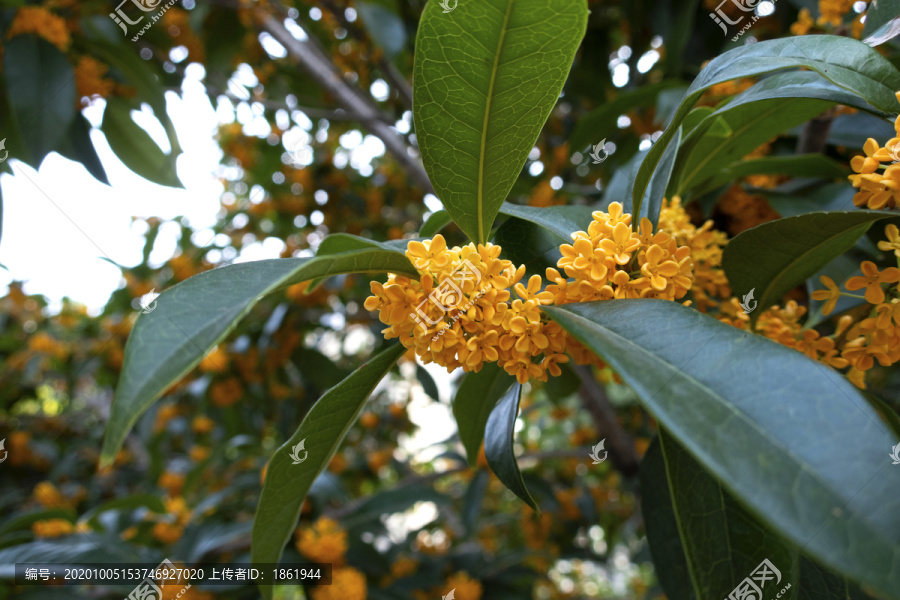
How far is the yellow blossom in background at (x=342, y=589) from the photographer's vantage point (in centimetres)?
189

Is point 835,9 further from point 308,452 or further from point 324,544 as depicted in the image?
point 324,544

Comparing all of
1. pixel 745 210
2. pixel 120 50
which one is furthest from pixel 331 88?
pixel 745 210

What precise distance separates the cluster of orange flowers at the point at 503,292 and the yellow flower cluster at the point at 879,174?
28 centimetres

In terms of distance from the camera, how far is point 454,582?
2369 millimetres

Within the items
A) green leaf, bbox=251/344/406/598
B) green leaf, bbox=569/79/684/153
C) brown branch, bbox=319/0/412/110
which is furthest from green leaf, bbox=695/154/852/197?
brown branch, bbox=319/0/412/110

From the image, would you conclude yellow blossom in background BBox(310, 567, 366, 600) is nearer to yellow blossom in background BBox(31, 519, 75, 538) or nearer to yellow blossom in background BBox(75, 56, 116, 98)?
yellow blossom in background BBox(31, 519, 75, 538)

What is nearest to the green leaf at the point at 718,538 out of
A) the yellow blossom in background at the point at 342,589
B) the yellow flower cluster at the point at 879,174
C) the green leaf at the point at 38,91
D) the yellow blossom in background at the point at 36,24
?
the yellow flower cluster at the point at 879,174

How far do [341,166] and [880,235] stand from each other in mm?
2961

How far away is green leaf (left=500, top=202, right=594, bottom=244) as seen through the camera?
0.89m

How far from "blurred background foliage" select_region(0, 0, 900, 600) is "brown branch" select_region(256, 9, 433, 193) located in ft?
0.06

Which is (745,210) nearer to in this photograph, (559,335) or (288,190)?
(559,335)

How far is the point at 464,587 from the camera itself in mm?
2320

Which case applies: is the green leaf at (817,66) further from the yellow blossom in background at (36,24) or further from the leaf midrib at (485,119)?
the yellow blossom in background at (36,24)

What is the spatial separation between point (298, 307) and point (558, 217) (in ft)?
5.92
